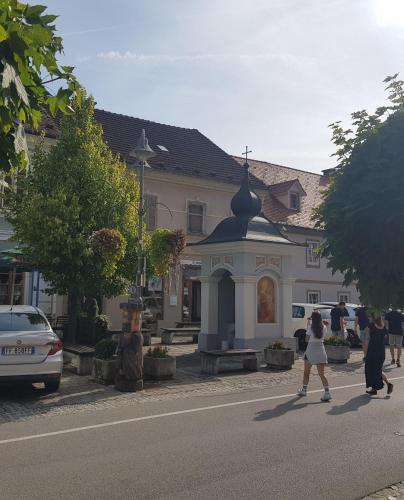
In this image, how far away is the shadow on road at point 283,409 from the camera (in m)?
8.69

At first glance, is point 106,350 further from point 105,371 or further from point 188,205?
point 188,205

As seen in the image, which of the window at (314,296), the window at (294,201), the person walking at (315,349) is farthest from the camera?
the window at (294,201)

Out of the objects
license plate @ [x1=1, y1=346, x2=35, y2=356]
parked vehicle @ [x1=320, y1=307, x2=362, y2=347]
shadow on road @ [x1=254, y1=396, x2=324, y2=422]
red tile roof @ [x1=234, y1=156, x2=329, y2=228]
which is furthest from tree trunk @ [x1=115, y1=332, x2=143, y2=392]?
red tile roof @ [x1=234, y1=156, x2=329, y2=228]

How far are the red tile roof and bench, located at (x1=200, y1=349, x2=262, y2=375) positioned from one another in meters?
18.0

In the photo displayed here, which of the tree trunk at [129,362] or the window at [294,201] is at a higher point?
the window at [294,201]

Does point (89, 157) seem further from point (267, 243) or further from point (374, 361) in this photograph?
point (374, 361)

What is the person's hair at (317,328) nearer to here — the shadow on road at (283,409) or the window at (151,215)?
the shadow on road at (283,409)

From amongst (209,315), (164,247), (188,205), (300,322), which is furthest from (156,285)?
(209,315)

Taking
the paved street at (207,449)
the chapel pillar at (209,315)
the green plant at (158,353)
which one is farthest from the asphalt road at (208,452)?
the chapel pillar at (209,315)

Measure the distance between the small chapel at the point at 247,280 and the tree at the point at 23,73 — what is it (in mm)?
12652

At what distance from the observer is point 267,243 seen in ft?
53.6

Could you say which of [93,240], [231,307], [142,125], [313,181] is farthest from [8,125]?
[313,181]

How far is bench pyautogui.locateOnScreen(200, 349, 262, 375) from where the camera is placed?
43.9 ft

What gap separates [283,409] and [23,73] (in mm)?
7649
